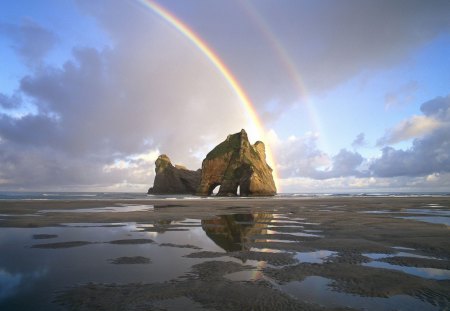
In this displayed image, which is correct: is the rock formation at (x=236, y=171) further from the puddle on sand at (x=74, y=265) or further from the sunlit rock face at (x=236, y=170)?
the puddle on sand at (x=74, y=265)

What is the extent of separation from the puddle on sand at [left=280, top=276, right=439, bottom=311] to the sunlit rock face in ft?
327

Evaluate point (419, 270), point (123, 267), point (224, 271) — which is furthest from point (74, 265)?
point (419, 270)

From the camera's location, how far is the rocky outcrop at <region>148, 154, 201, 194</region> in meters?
166

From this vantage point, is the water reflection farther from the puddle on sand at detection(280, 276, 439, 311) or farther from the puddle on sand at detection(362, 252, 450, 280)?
the puddle on sand at detection(362, 252, 450, 280)

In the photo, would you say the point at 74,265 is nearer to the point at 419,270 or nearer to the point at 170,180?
the point at 419,270

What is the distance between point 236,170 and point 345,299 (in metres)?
111

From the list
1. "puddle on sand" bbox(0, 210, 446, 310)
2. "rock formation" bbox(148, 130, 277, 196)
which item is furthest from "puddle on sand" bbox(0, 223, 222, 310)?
"rock formation" bbox(148, 130, 277, 196)

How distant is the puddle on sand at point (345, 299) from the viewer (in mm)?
7539

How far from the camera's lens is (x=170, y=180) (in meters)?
167

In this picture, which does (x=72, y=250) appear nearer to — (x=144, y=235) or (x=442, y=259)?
(x=144, y=235)

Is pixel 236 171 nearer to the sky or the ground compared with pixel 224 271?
nearer to the sky

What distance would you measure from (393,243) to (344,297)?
9.59 m

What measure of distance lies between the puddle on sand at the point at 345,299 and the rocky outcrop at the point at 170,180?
16049 cm

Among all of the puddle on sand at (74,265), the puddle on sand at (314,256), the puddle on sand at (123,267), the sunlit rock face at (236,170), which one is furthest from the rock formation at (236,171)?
the puddle on sand at (314,256)
